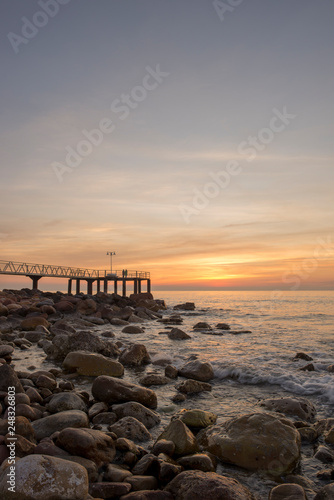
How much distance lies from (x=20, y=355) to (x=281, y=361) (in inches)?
346

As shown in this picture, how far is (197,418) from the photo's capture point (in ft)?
20.1

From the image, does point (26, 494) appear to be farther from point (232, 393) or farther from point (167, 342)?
point (167, 342)

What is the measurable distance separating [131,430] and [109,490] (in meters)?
1.72

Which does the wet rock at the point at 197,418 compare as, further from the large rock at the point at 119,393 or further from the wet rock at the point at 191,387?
the wet rock at the point at 191,387

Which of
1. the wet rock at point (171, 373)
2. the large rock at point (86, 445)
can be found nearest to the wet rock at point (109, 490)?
the large rock at point (86, 445)

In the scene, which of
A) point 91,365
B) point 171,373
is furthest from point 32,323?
point 171,373

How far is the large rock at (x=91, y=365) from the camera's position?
9383 millimetres

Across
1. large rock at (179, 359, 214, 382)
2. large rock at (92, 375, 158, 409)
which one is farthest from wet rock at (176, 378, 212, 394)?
large rock at (92, 375, 158, 409)

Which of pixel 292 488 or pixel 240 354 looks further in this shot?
pixel 240 354

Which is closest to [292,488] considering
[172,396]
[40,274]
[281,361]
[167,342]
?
[172,396]

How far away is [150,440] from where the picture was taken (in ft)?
18.2

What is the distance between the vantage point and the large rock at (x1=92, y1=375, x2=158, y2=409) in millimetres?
6996

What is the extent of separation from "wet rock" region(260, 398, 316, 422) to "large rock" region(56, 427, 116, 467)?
3.76 m

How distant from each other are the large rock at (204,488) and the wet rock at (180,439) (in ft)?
2.77
